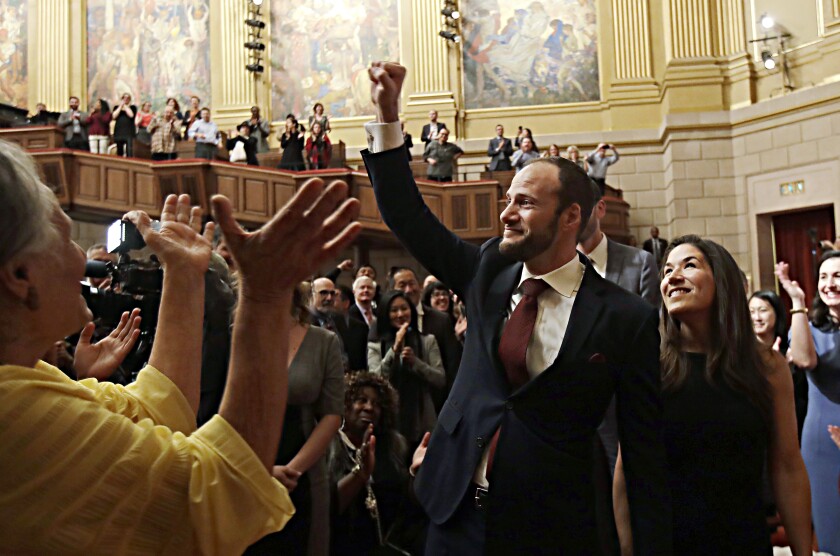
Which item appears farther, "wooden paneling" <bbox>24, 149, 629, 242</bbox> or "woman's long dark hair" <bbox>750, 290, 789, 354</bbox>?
"wooden paneling" <bbox>24, 149, 629, 242</bbox>

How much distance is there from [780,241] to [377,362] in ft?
37.5

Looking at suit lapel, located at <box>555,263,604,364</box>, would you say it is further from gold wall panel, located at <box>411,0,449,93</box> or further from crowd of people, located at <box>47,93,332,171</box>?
gold wall panel, located at <box>411,0,449,93</box>

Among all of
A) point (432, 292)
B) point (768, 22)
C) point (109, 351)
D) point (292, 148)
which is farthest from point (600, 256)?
point (768, 22)

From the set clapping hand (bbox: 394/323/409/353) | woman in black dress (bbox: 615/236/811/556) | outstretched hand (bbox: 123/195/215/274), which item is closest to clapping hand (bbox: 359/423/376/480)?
clapping hand (bbox: 394/323/409/353)

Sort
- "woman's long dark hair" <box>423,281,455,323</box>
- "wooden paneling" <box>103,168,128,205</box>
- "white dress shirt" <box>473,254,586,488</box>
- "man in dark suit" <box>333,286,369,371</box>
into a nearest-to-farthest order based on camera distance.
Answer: "white dress shirt" <box>473,254,586,488</box>
"man in dark suit" <box>333,286,369,371</box>
"woman's long dark hair" <box>423,281,455,323</box>
"wooden paneling" <box>103,168,128,205</box>

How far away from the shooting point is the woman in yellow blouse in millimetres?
1186

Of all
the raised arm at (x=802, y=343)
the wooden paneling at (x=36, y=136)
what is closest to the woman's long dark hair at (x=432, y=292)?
the raised arm at (x=802, y=343)

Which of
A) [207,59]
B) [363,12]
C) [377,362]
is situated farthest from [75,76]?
[377,362]

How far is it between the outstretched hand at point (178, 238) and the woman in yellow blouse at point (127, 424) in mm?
375

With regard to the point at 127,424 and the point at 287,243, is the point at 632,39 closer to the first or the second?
the point at 287,243

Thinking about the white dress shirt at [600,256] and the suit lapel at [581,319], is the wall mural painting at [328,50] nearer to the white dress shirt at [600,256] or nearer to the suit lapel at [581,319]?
the white dress shirt at [600,256]

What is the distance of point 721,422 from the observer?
8.55 ft

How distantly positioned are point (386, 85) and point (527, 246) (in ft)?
1.80

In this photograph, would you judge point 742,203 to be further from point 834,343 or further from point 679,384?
point 679,384
